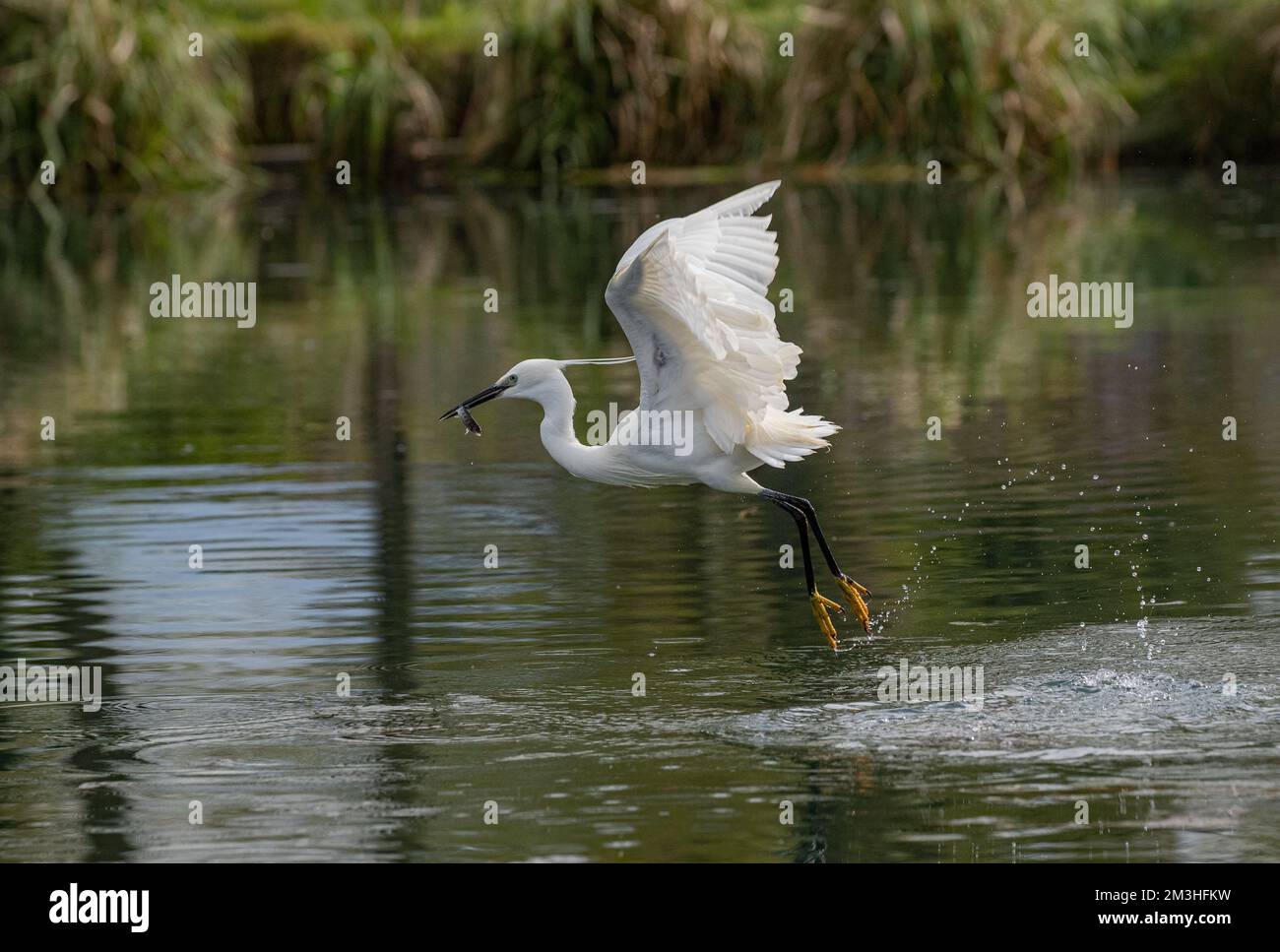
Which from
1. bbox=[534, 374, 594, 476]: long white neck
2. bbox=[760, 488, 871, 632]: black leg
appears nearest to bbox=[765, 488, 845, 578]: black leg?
bbox=[760, 488, 871, 632]: black leg

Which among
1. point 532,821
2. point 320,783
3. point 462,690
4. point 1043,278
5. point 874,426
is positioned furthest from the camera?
point 1043,278

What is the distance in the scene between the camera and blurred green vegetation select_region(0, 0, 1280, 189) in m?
34.1

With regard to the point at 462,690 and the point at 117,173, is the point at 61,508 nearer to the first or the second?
the point at 462,690

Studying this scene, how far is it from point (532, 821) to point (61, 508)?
662cm

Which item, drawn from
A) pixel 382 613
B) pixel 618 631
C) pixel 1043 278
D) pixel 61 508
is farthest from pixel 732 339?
pixel 1043 278

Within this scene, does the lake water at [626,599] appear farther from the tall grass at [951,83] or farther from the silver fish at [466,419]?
the tall grass at [951,83]

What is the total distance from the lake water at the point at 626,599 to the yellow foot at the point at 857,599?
0.10 metres

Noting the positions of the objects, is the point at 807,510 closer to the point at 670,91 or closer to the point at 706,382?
the point at 706,382

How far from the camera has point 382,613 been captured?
10.8 meters

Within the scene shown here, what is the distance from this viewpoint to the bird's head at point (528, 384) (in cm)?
989

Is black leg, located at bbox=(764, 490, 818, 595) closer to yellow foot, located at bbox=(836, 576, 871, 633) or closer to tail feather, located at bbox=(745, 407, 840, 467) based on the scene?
yellow foot, located at bbox=(836, 576, 871, 633)

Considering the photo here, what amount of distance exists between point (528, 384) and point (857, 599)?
→ 64.9 inches

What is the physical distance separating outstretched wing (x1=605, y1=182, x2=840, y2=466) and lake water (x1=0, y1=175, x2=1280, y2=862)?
0.87 metres
